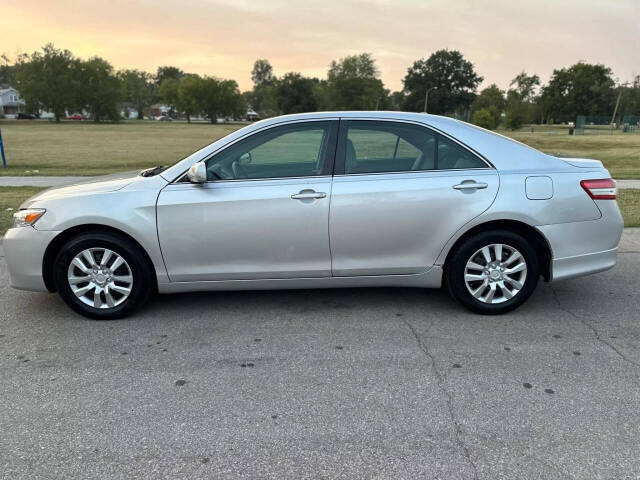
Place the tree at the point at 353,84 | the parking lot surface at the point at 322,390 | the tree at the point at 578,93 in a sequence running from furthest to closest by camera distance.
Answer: the tree at the point at 353,84, the tree at the point at 578,93, the parking lot surface at the point at 322,390

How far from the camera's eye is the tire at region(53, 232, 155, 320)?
156 inches

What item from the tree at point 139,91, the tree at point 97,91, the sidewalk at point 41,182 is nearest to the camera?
the sidewalk at point 41,182

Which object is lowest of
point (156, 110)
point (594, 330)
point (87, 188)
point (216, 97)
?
point (156, 110)

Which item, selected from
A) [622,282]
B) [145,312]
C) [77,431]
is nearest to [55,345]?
[145,312]

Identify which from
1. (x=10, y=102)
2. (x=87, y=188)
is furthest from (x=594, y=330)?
(x=10, y=102)

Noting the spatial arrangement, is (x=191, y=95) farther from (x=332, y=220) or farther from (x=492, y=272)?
(x=492, y=272)

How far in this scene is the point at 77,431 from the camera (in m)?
2.66

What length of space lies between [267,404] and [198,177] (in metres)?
1.80

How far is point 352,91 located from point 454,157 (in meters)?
102

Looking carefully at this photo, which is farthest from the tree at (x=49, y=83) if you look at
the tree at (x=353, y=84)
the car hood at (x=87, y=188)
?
the car hood at (x=87, y=188)

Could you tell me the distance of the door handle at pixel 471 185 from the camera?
3955mm

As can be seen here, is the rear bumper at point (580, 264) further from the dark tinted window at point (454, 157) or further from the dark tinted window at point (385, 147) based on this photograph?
the dark tinted window at point (385, 147)

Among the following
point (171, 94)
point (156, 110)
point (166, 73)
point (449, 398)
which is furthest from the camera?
point (166, 73)

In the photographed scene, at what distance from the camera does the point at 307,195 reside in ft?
12.8
